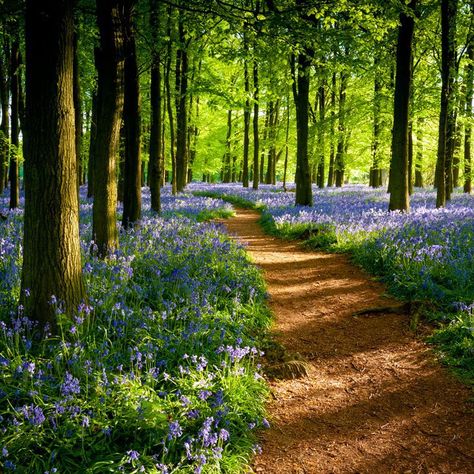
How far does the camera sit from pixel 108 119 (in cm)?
675

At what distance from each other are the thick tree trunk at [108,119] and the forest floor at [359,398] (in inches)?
124

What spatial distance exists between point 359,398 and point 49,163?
384 centimetres

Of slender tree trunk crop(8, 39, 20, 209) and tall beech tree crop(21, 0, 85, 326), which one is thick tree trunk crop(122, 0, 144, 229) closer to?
slender tree trunk crop(8, 39, 20, 209)

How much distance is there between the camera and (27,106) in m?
3.98


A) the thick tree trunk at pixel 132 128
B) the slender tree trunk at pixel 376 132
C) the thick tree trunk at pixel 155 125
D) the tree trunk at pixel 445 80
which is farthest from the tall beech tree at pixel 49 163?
the slender tree trunk at pixel 376 132

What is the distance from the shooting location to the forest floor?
3.24 meters

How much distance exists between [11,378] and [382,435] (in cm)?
318

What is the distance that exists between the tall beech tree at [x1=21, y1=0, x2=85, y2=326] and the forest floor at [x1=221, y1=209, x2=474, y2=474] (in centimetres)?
252

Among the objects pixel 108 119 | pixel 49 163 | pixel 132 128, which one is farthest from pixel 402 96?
pixel 49 163

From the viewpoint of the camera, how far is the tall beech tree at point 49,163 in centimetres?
384

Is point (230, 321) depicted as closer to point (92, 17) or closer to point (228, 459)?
point (228, 459)

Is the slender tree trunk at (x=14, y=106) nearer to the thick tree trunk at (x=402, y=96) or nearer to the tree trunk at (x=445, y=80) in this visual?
the thick tree trunk at (x=402, y=96)

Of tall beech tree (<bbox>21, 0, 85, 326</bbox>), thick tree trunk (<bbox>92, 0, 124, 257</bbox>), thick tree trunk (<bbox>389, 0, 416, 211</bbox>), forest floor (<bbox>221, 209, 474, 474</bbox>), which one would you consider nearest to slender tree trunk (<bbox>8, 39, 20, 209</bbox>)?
thick tree trunk (<bbox>92, 0, 124, 257</bbox>)

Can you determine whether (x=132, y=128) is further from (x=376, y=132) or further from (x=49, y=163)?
(x=376, y=132)
